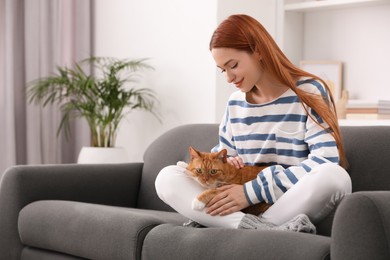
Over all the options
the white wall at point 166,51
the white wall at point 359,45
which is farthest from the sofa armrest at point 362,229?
the white wall at point 166,51

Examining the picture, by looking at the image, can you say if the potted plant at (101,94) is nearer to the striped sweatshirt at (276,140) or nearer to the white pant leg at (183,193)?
the striped sweatshirt at (276,140)

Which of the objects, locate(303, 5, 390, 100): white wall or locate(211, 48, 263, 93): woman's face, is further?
locate(303, 5, 390, 100): white wall

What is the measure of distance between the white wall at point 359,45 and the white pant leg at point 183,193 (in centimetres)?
185

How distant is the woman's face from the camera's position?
7.64ft

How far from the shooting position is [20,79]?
15.9 ft

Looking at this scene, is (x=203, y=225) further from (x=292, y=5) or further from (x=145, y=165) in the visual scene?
(x=292, y=5)

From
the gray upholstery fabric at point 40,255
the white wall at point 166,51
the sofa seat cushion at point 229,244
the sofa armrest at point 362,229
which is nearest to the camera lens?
the sofa armrest at point 362,229

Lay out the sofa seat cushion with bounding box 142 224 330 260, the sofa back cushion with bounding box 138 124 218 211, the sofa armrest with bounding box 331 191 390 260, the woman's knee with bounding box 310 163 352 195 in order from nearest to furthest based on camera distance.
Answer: the sofa armrest with bounding box 331 191 390 260
the sofa seat cushion with bounding box 142 224 330 260
the woman's knee with bounding box 310 163 352 195
the sofa back cushion with bounding box 138 124 218 211

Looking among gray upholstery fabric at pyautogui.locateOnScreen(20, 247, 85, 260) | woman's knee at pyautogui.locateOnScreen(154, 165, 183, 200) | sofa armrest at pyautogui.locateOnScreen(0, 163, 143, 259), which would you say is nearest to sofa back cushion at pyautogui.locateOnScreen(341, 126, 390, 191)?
woman's knee at pyautogui.locateOnScreen(154, 165, 183, 200)

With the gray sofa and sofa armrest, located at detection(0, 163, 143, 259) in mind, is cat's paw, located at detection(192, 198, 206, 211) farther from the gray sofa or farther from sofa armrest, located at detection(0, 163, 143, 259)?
sofa armrest, located at detection(0, 163, 143, 259)

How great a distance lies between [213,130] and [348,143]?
72 centimetres

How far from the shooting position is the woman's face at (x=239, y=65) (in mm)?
2328

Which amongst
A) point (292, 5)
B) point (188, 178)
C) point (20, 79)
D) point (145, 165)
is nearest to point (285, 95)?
point (188, 178)

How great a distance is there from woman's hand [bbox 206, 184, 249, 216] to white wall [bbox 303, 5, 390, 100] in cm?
190
